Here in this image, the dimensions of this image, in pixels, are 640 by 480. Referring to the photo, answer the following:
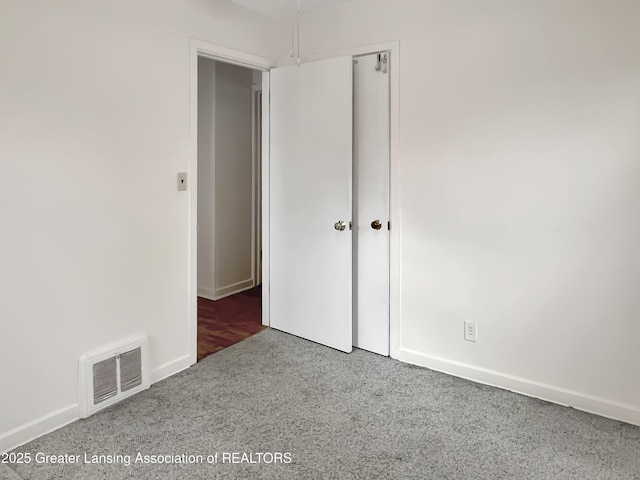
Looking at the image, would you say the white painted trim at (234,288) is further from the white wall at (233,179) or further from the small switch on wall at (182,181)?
the small switch on wall at (182,181)

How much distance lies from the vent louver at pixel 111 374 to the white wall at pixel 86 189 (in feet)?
0.20

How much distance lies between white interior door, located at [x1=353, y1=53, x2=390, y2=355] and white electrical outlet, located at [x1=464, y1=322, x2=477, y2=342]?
546mm

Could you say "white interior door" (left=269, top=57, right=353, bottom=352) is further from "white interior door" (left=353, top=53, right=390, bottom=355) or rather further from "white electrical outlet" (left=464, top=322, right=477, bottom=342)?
"white electrical outlet" (left=464, top=322, right=477, bottom=342)

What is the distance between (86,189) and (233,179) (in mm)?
2441

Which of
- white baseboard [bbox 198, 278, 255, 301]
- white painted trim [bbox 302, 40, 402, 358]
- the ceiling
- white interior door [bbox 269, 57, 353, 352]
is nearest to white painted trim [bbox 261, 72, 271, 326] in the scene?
white interior door [bbox 269, 57, 353, 352]

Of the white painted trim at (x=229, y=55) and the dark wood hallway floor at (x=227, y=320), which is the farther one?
the dark wood hallway floor at (x=227, y=320)

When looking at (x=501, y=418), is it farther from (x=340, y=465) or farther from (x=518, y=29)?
(x=518, y=29)

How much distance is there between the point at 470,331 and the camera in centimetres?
275

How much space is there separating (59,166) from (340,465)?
6.28 feet

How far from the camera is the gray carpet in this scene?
6.26ft

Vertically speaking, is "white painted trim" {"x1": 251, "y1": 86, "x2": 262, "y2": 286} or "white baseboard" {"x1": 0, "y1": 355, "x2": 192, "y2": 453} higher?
"white painted trim" {"x1": 251, "y1": 86, "x2": 262, "y2": 286}

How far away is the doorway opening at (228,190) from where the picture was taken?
438cm

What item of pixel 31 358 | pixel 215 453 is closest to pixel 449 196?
pixel 215 453

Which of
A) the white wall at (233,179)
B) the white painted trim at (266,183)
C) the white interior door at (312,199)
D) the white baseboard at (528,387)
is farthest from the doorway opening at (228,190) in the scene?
the white baseboard at (528,387)
